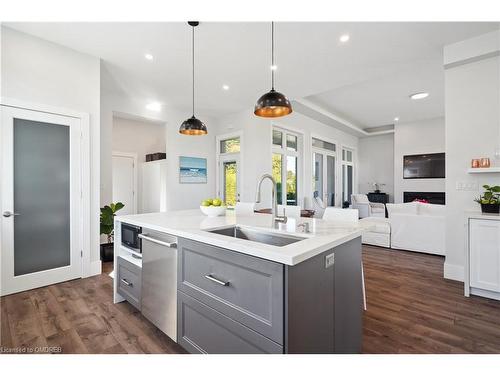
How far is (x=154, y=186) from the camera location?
5.96 m

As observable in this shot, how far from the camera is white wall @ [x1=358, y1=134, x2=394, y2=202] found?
28.0 feet

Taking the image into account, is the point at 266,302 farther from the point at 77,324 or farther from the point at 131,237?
the point at 77,324

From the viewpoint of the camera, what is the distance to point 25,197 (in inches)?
109

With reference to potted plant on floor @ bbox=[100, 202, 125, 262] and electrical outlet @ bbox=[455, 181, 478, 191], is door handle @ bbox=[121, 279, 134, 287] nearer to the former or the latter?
potted plant on floor @ bbox=[100, 202, 125, 262]

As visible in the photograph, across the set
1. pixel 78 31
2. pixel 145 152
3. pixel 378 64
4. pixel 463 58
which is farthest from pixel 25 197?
pixel 463 58

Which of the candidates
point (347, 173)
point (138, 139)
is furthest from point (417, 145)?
point (138, 139)

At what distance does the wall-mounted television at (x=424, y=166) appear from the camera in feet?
23.2

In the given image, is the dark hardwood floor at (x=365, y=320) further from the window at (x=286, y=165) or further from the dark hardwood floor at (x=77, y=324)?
the window at (x=286, y=165)

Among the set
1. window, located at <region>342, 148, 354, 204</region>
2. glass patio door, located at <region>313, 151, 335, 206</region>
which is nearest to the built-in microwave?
glass patio door, located at <region>313, 151, 335, 206</region>

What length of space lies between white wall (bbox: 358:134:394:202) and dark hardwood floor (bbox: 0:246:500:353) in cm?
619

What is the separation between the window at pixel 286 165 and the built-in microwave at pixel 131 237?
3.64 m
